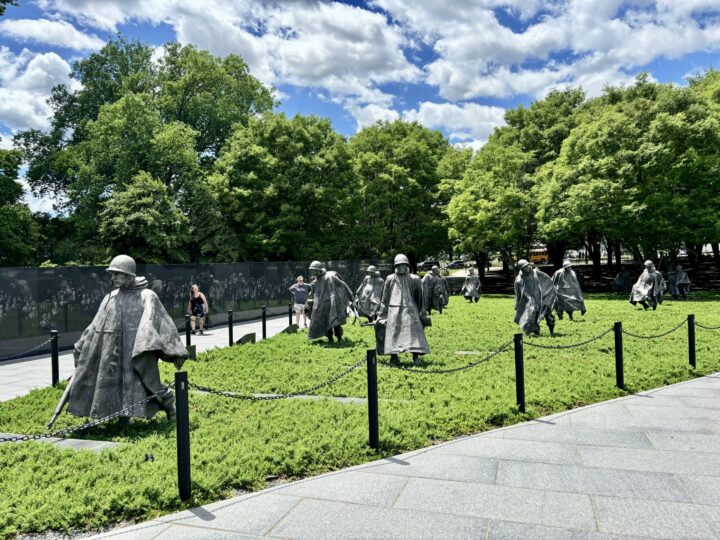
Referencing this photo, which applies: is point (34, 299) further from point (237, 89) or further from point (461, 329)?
point (237, 89)

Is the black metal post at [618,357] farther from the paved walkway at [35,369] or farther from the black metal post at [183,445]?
the paved walkway at [35,369]

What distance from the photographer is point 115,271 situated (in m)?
6.53

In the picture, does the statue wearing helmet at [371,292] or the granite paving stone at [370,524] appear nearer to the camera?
the granite paving stone at [370,524]

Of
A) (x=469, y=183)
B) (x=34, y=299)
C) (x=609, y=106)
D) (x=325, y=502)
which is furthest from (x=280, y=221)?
(x=325, y=502)

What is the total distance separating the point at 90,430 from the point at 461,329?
11.4 m

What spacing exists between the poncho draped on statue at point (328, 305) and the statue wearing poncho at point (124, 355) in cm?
699

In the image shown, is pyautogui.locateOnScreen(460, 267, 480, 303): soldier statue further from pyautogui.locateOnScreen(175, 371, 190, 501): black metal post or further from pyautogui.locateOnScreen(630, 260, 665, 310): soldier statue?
pyautogui.locateOnScreen(175, 371, 190, 501): black metal post

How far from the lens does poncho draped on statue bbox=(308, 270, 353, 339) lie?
13438 millimetres

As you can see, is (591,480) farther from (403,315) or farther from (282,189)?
(282,189)

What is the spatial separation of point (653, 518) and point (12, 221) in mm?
26229

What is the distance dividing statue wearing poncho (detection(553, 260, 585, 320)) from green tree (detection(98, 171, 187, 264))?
653 inches

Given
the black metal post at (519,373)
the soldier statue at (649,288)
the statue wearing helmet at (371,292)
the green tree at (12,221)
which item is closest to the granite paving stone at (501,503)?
the black metal post at (519,373)

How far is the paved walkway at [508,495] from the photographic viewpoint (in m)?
3.88

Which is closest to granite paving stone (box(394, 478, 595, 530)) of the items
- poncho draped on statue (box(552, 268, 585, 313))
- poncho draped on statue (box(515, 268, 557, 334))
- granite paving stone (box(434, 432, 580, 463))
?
granite paving stone (box(434, 432, 580, 463))
